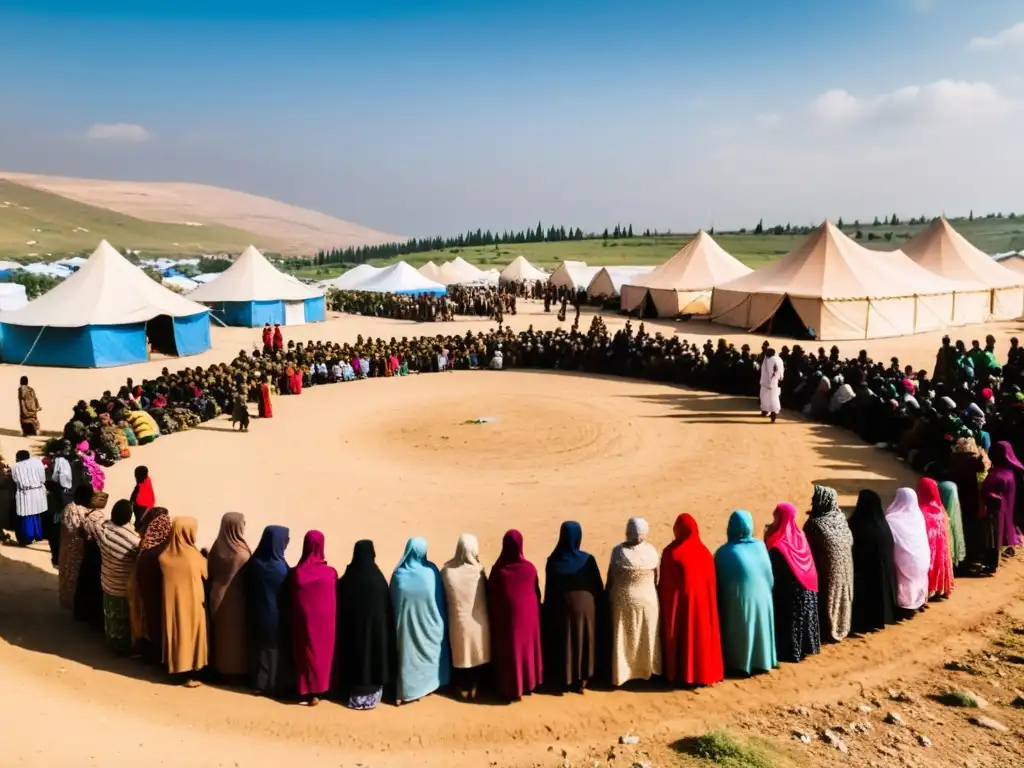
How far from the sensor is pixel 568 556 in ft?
17.7

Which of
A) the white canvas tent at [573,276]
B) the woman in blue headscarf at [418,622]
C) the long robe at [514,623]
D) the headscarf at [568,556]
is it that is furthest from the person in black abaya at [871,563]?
the white canvas tent at [573,276]

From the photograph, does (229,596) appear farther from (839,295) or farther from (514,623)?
(839,295)

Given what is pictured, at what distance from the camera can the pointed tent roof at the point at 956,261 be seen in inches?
1120

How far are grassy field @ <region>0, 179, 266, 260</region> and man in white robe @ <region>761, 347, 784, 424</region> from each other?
307ft

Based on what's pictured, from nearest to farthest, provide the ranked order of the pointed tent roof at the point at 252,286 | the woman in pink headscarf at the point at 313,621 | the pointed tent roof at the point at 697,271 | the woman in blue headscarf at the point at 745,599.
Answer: the woman in pink headscarf at the point at 313,621
the woman in blue headscarf at the point at 745,599
the pointed tent roof at the point at 252,286
the pointed tent roof at the point at 697,271

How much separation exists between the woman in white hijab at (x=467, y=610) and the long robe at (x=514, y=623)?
0.24ft

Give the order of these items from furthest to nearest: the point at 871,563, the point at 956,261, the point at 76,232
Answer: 1. the point at 76,232
2. the point at 956,261
3. the point at 871,563

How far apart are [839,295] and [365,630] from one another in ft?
72.3

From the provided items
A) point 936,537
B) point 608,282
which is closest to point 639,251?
point 608,282

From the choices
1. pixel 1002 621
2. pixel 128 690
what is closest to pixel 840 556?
pixel 1002 621

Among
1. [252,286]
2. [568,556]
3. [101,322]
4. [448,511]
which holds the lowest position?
[448,511]

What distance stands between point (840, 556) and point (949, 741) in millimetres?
1441

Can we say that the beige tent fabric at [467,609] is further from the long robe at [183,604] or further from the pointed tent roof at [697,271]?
the pointed tent roof at [697,271]

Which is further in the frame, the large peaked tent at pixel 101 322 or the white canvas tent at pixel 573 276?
the white canvas tent at pixel 573 276
